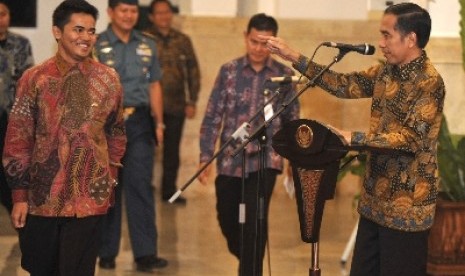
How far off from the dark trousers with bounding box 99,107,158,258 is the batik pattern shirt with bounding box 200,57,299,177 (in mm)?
779

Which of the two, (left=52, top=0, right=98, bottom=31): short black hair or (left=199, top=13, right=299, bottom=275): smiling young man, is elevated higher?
(left=52, top=0, right=98, bottom=31): short black hair

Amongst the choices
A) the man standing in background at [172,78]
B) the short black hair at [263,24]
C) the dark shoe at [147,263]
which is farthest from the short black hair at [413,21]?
the man standing in background at [172,78]

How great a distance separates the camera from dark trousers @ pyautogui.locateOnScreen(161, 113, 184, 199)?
12.3 meters

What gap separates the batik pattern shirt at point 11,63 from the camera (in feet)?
29.8

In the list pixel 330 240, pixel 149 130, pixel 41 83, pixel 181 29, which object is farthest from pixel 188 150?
pixel 41 83

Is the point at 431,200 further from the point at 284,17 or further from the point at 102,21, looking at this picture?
the point at 284,17

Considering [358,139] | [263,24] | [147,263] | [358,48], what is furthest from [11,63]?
[358,139]

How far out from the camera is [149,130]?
8.67 m

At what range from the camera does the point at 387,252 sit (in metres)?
5.72

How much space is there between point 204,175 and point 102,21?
246cm

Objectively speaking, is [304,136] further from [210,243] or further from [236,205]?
[210,243]

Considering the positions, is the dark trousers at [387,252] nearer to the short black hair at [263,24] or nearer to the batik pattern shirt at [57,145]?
the batik pattern shirt at [57,145]

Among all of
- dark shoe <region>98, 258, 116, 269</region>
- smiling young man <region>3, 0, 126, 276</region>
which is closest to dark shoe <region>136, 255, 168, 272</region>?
dark shoe <region>98, 258, 116, 269</region>

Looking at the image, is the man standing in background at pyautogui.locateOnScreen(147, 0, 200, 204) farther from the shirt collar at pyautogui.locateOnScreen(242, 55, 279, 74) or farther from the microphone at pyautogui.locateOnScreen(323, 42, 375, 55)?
the microphone at pyautogui.locateOnScreen(323, 42, 375, 55)
